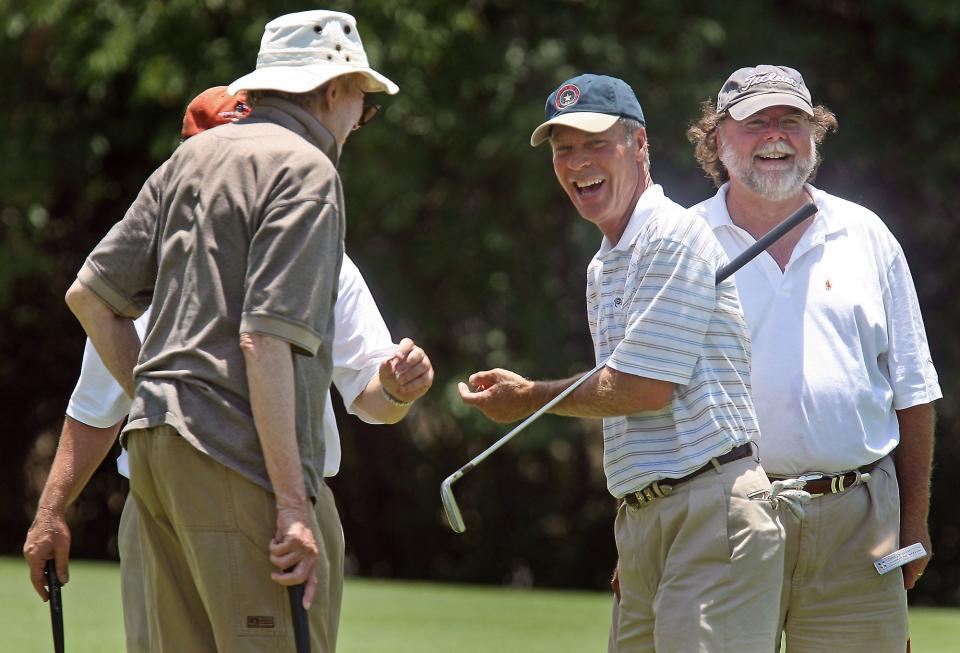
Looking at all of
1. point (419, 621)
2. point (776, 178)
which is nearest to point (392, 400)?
point (776, 178)

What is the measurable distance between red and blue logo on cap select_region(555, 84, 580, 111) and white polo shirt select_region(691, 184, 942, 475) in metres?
0.76

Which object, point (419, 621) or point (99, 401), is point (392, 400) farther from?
point (419, 621)

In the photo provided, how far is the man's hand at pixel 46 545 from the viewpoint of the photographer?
153 inches

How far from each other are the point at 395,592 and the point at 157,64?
445 cm

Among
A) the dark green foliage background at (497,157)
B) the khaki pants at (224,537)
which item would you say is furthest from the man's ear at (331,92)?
the dark green foliage background at (497,157)

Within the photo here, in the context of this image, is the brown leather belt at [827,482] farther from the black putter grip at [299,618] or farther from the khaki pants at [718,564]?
the black putter grip at [299,618]

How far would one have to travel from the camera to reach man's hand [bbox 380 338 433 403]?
3.73 metres

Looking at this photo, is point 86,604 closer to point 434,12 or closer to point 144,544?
point 434,12

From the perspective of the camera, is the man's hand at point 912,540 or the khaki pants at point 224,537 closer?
the khaki pants at point 224,537

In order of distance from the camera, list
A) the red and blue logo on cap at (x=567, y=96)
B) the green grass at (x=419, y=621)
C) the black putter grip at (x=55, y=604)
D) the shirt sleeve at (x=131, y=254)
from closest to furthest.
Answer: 1. the shirt sleeve at (x=131, y=254)
2. the black putter grip at (x=55, y=604)
3. the red and blue logo on cap at (x=567, y=96)
4. the green grass at (x=419, y=621)

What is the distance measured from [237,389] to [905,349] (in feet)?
6.81

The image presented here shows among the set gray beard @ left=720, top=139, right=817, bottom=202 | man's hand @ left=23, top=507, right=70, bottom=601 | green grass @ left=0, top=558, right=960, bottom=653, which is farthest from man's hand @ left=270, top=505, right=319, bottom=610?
green grass @ left=0, top=558, right=960, bottom=653

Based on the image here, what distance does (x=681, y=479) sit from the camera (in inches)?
142

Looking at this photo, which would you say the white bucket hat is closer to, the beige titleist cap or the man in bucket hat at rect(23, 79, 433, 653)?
the man in bucket hat at rect(23, 79, 433, 653)
